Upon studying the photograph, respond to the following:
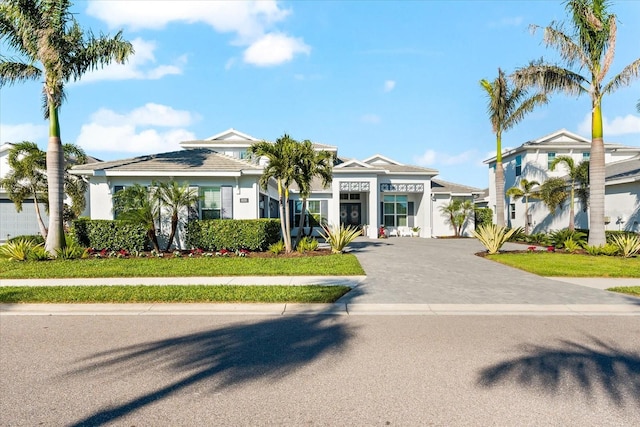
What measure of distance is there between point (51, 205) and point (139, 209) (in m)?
3.44

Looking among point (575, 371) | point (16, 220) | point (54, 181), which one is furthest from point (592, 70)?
point (16, 220)

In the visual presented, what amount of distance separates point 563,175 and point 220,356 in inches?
1207

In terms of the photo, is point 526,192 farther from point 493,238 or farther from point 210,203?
point 210,203

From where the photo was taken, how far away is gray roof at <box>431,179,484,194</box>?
98.4ft

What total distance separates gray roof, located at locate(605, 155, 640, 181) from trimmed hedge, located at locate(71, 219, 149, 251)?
23663 millimetres

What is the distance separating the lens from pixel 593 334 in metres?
5.73

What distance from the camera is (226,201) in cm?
1691

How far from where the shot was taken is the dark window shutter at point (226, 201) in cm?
1684

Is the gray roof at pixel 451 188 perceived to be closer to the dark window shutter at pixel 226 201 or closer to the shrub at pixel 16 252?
the dark window shutter at pixel 226 201

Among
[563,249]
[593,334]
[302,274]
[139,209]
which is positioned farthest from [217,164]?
[563,249]

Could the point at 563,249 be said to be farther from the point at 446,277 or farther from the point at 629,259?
the point at 446,277

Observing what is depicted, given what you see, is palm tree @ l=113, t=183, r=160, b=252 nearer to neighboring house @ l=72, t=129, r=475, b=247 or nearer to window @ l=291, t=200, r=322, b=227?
neighboring house @ l=72, t=129, r=475, b=247

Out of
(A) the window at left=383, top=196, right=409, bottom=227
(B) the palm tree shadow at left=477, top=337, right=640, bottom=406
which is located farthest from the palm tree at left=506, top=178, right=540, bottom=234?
(B) the palm tree shadow at left=477, top=337, right=640, bottom=406

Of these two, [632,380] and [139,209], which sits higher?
[139,209]
